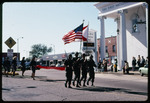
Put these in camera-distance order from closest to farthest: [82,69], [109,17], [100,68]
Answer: [82,69]
[100,68]
[109,17]

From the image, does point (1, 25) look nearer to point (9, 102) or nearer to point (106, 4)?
point (9, 102)

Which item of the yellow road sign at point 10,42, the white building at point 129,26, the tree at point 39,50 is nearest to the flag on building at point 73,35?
the yellow road sign at point 10,42

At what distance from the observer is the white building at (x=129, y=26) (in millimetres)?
25797

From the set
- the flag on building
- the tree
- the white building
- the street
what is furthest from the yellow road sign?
the tree

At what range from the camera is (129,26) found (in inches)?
1152

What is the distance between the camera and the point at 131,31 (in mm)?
29094

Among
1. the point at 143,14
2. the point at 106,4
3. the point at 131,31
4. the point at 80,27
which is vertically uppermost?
the point at 106,4

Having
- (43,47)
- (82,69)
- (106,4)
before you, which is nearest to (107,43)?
(106,4)

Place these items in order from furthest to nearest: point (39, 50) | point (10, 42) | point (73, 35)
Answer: point (39, 50) → point (10, 42) → point (73, 35)

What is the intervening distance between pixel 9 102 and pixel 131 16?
83.0ft

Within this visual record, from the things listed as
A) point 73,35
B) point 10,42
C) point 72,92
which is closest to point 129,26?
point 73,35

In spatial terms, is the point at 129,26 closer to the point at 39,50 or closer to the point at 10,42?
the point at 10,42

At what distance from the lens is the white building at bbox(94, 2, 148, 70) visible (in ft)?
84.6

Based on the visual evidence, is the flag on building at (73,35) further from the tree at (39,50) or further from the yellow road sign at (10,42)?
the tree at (39,50)
